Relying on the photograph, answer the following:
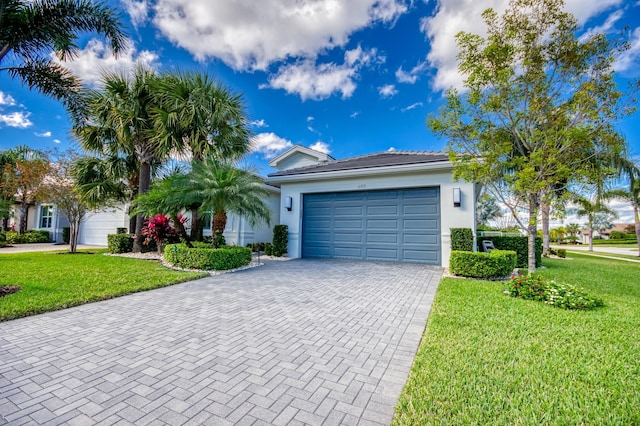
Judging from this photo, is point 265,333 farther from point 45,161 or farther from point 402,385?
point 45,161

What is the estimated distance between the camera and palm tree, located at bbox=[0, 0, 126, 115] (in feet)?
17.4

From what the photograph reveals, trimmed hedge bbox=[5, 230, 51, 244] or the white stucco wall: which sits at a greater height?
the white stucco wall

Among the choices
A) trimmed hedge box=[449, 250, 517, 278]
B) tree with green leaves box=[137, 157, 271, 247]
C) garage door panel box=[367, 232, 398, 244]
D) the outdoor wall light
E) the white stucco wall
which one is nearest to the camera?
trimmed hedge box=[449, 250, 517, 278]

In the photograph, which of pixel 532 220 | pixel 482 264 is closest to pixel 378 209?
pixel 482 264

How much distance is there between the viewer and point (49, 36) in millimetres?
5688

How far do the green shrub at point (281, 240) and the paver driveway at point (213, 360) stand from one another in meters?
6.06

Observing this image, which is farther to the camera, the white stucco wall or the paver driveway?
the white stucco wall

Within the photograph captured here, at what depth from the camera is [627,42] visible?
5.73m

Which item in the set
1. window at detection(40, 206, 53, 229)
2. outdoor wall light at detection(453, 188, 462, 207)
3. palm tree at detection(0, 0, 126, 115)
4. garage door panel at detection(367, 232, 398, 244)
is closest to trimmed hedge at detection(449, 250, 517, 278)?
outdoor wall light at detection(453, 188, 462, 207)

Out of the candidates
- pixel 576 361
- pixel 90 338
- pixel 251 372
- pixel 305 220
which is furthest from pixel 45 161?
pixel 576 361

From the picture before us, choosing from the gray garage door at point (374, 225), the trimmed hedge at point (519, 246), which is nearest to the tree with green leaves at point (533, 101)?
the gray garage door at point (374, 225)

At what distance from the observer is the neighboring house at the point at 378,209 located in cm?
912

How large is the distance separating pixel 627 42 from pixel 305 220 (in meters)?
9.93

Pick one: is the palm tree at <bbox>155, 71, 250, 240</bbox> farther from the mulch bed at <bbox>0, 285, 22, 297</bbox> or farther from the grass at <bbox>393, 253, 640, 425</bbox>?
the grass at <bbox>393, 253, 640, 425</bbox>
